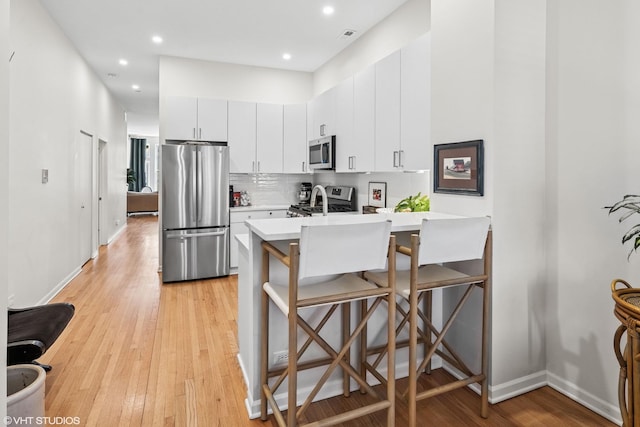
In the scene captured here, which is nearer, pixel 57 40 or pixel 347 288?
pixel 347 288

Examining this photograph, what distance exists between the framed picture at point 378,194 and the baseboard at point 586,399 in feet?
7.43

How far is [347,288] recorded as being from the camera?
5.82 ft

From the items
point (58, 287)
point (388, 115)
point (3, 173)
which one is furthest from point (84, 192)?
point (3, 173)

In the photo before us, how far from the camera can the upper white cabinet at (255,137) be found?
5.04 meters

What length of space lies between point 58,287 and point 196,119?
2.54 metres

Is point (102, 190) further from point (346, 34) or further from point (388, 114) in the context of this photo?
point (388, 114)

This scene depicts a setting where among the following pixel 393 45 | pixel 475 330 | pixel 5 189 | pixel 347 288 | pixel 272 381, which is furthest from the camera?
pixel 393 45

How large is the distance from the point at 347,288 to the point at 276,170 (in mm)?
3690

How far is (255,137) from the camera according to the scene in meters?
5.14

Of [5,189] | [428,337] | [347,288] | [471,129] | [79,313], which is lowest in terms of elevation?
[79,313]

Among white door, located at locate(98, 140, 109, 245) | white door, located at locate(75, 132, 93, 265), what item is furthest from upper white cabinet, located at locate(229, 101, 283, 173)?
white door, located at locate(98, 140, 109, 245)

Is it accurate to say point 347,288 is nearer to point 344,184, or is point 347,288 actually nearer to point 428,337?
point 428,337

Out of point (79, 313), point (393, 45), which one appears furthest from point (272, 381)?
point (393, 45)

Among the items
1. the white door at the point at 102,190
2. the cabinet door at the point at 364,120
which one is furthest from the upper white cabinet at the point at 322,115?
the white door at the point at 102,190
